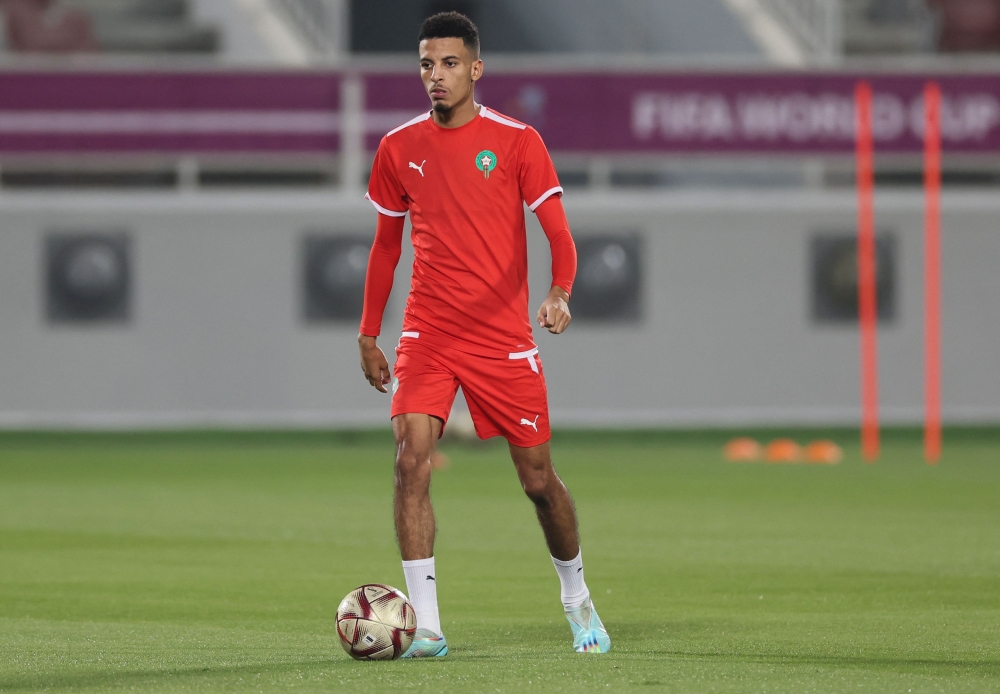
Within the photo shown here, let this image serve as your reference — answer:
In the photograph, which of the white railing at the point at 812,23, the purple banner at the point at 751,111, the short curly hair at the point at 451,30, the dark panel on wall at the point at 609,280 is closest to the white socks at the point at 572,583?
the short curly hair at the point at 451,30

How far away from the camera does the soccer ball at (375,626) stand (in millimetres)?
5801

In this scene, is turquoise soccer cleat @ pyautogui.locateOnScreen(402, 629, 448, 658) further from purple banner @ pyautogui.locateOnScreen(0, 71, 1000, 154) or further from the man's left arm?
purple banner @ pyautogui.locateOnScreen(0, 71, 1000, 154)

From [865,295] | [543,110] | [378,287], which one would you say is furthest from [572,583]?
[543,110]

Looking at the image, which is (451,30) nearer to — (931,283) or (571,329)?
(571,329)

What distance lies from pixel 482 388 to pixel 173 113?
1435 centimetres

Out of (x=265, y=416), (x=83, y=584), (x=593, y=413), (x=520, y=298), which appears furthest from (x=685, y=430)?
(x=520, y=298)

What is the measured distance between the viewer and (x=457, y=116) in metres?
6.14

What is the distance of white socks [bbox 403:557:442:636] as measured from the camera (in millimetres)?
5906

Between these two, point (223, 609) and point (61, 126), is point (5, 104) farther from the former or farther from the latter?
point (223, 609)

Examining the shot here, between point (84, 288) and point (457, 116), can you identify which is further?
point (84, 288)

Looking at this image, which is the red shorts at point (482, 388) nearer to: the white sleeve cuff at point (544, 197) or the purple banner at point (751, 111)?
the white sleeve cuff at point (544, 197)

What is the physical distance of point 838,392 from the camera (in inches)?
787

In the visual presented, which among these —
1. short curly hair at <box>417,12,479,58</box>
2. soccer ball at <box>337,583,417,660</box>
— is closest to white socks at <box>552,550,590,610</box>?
soccer ball at <box>337,583,417,660</box>

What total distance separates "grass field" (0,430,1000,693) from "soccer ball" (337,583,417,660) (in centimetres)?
9
